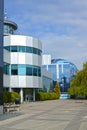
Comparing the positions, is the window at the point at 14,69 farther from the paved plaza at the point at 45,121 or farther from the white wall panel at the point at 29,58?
the paved plaza at the point at 45,121

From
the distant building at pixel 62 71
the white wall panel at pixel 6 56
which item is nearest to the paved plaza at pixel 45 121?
the white wall panel at pixel 6 56

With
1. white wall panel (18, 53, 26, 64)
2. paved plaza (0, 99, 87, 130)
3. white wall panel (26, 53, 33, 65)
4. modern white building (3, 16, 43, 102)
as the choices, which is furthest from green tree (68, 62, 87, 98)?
paved plaza (0, 99, 87, 130)

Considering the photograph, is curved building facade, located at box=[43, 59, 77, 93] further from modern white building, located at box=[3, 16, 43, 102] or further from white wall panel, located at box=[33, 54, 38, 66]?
modern white building, located at box=[3, 16, 43, 102]

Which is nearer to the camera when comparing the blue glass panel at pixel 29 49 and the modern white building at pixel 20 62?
the modern white building at pixel 20 62

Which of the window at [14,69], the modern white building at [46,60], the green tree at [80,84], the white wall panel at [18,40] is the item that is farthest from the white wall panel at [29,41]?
the modern white building at [46,60]

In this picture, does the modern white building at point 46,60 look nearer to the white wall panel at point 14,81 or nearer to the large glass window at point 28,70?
the large glass window at point 28,70

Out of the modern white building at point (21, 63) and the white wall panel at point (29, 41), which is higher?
the white wall panel at point (29, 41)

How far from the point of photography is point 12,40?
64.6 m

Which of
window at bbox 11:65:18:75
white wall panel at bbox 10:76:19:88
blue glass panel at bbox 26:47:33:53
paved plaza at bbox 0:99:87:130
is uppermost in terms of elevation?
blue glass panel at bbox 26:47:33:53

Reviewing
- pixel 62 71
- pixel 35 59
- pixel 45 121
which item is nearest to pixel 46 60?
pixel 62 71

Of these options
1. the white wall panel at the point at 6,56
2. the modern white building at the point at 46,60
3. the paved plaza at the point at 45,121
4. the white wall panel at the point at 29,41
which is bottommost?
the paved plaza at the point at 45,121

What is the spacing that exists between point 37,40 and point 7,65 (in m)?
8.88

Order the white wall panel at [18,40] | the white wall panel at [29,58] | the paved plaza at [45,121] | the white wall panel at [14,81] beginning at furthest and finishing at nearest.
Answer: the white wall panel at [29,58], the white wall panel at [18,40], the white wall panel at [14,81], the paved plaza at [45,121]

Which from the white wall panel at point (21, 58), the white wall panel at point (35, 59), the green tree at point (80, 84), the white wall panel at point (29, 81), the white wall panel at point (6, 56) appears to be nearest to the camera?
the white wall panel at point (6, 56)
